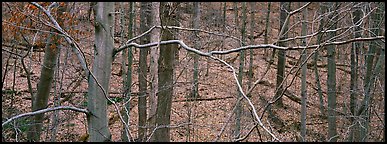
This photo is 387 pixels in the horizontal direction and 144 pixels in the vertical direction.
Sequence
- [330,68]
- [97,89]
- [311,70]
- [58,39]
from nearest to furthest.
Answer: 1. [97,89]
2. [58,39]
3. [330,68]
4. [311,70]

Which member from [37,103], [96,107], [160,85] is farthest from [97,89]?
[37,103]

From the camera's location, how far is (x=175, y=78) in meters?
12.3

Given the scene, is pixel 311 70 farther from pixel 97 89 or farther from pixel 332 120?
pixel 97 89

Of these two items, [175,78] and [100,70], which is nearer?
[100,70]

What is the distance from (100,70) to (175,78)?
898 cm

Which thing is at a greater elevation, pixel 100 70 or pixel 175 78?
pixel 100 70

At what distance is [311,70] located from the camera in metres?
16.2

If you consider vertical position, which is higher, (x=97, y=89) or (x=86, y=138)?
(x=97, y=89)

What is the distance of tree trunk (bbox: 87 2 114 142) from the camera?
3.27m

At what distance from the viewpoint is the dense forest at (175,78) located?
3.27 meters

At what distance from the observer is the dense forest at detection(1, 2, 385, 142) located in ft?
10.7

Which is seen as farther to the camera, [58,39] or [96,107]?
[58,39]

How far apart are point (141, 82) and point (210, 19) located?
9.03 meters

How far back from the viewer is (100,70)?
10.8 feet
